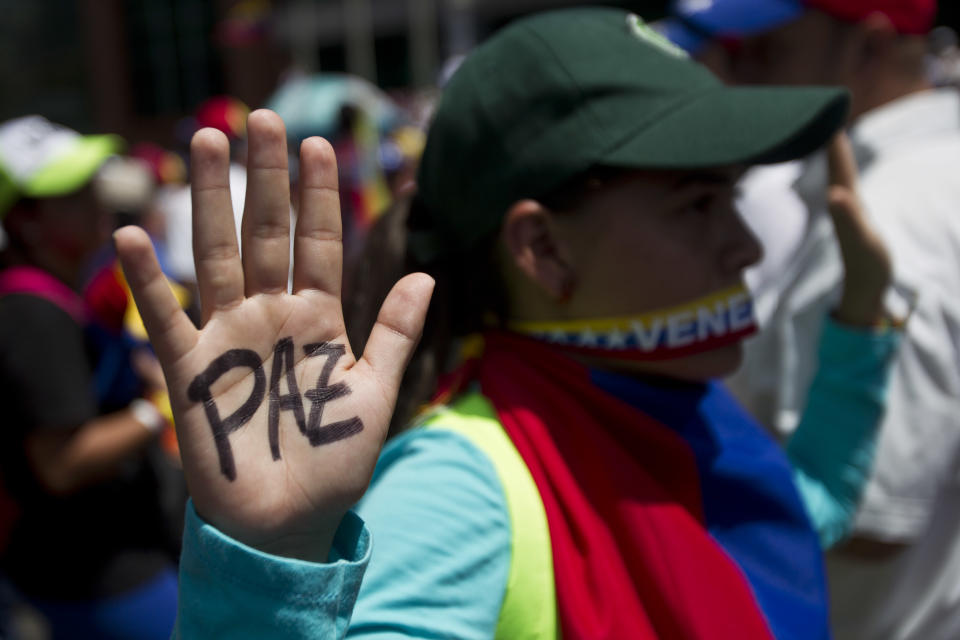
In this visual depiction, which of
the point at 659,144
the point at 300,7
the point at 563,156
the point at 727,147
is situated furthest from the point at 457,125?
the point at 300,7

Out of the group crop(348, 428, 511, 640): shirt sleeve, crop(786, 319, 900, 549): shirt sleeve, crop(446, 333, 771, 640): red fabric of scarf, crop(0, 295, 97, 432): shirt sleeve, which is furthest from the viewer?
crop(0, 295, 97, 432): shirt sleeve

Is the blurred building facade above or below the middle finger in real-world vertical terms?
below

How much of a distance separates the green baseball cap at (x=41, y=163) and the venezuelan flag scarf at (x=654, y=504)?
2.03 meters

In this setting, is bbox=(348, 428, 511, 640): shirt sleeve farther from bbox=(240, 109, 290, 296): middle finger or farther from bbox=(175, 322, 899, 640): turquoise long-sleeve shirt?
bbox=(240, 109, 290, 296): middle finger

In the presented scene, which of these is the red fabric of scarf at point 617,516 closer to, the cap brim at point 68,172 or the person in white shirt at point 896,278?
the person in white shirt at point 896,278

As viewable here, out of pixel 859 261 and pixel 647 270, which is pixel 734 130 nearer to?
pixel 647 270

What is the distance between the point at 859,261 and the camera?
1.73 metres

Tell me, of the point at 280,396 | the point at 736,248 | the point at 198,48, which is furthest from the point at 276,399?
the point at 198,48

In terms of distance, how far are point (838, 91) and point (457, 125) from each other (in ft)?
2.18

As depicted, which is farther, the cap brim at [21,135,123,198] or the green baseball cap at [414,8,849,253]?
the cap brim at [21,135,123,198]

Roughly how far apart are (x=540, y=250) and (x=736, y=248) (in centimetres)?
33

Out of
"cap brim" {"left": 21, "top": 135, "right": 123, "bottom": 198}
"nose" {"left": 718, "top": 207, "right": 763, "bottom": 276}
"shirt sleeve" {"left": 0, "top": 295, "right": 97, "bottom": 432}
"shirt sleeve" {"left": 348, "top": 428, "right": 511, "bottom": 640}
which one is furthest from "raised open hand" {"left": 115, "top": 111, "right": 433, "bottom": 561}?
"cap brim" {"left": 21, "top": 135, "right": 123, "bottom": 198}

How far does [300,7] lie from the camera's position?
25.1m

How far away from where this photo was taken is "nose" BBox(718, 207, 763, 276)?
4.86 ft
